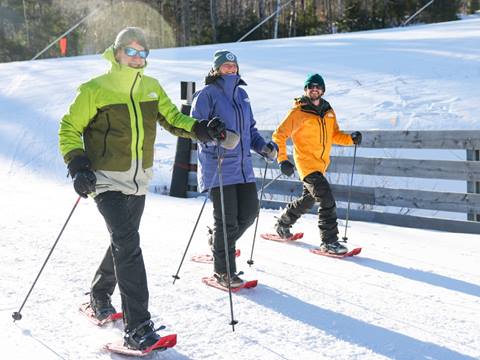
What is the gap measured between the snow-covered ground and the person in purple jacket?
0.38 m

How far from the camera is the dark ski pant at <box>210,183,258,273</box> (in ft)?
14.9

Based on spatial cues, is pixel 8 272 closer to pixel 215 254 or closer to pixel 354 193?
pixel 215 254

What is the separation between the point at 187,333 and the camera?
3.67 meters

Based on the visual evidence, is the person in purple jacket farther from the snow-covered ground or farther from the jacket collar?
the snow-covered ground

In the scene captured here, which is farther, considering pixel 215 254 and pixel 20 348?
pixel 215 254

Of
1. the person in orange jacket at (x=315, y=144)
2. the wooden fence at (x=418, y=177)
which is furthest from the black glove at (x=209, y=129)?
the wooden fence at (x=418, y=177)

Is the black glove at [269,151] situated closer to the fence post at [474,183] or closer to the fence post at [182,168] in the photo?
the fence post at [474,183]

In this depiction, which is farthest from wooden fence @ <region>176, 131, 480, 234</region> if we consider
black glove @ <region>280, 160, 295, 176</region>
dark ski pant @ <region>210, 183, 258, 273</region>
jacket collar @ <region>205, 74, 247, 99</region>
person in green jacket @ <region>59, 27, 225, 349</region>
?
person in green jacket @ <region>59, 27, 225, 349</region>

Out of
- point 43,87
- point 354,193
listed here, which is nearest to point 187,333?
point 354,193

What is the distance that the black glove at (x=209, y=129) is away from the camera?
370 cm

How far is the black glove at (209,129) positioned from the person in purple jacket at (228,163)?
79cm

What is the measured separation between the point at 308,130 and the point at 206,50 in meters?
16.6

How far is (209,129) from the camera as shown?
3699mm

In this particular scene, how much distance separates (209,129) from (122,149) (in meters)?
0.56
